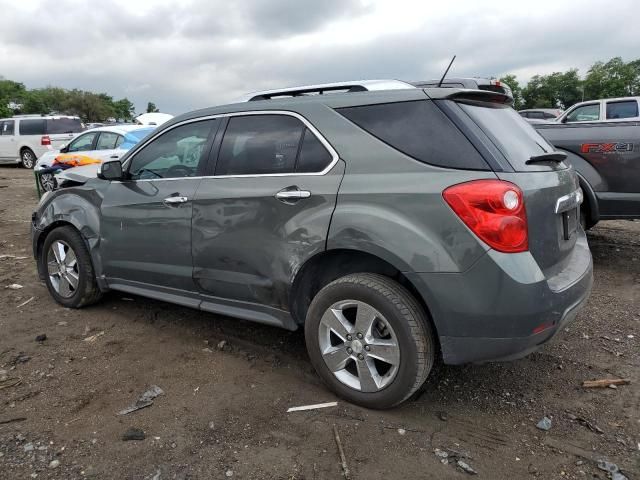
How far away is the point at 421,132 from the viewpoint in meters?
2.67

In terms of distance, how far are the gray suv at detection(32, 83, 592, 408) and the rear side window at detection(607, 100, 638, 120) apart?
878 centimetres

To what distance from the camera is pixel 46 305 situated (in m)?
4.60

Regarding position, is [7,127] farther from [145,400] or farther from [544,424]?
[544,424]

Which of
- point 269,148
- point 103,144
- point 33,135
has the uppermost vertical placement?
point 33,135

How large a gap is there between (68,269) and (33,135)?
16.0m

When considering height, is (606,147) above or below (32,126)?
below

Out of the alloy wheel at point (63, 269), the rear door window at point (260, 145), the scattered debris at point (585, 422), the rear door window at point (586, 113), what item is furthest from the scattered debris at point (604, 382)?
the rear door window at point (586, 113)

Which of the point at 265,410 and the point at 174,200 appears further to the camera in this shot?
the point at 174,200

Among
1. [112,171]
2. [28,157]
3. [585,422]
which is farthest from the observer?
[28,157]

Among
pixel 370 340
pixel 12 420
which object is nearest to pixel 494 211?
pixel 370 340

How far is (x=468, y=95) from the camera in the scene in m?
2.81

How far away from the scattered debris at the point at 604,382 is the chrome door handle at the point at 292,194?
2080 mm

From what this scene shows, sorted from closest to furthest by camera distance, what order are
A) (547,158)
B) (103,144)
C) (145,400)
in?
(547,158), (145,400), (103,144)

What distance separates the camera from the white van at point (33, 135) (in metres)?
17.3
